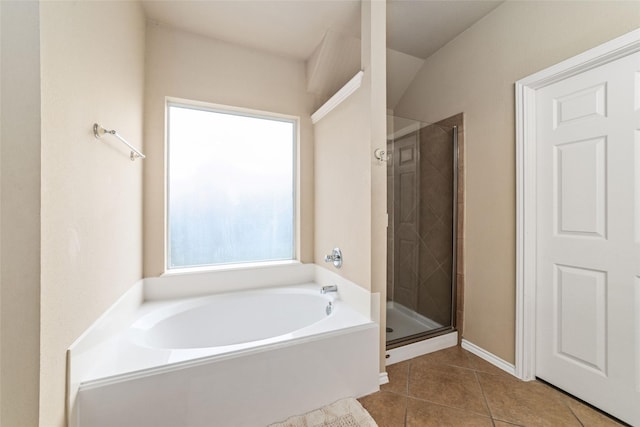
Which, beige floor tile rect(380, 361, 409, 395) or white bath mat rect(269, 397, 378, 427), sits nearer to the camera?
white bath mat rect(269, 397, 378, 427)

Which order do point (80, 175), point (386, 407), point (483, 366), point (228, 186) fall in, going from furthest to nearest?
point (228, 186) < point (483, 366) < point (386, 407) < point (80, 175)

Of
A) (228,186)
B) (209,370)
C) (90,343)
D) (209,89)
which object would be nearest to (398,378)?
(209,370)

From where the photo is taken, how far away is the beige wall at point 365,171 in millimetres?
1552

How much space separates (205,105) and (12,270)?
5.42ft

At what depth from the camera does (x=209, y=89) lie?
2.02 metres

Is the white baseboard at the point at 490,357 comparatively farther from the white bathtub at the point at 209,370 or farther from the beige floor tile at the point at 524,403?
the white bathtub at the point at 209,370

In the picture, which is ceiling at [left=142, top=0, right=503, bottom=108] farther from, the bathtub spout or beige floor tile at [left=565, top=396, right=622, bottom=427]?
beige floor tile at [left=565, top=396, right=622, bottom=427]

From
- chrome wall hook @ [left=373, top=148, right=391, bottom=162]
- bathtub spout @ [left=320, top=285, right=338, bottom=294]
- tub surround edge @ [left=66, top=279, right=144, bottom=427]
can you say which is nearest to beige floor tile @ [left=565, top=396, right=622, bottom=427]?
bathtub spout @ [left=320, top=285, right=338, bottom=294]

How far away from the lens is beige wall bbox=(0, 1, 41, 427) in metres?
0.73

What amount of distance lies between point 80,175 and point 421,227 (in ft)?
7.69

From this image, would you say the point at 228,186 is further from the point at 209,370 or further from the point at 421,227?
the point at 421,227

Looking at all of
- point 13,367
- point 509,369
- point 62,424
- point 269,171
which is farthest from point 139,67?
point 509,369

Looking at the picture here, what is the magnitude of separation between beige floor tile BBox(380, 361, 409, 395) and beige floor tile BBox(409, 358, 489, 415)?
1.3 inches

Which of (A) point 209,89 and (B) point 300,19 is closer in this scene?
(B) point 300,19
